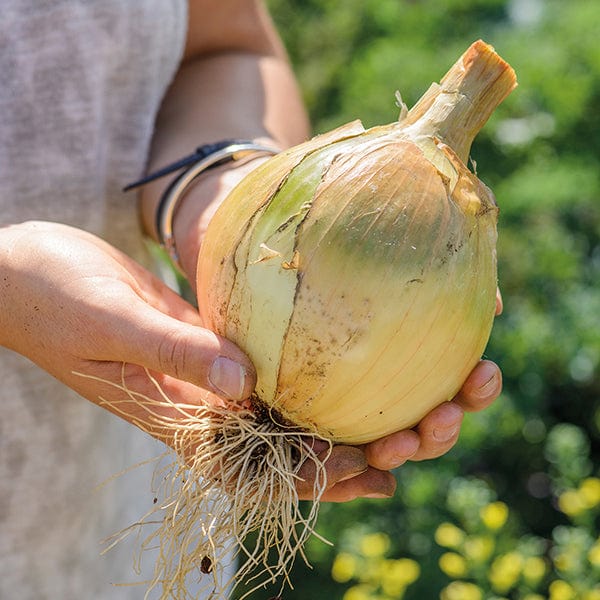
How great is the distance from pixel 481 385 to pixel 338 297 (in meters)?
0.20

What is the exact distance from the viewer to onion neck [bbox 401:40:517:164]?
1.00m

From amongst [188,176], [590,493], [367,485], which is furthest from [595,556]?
[188,176]

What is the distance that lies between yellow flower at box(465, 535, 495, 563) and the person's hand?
74 centimetres

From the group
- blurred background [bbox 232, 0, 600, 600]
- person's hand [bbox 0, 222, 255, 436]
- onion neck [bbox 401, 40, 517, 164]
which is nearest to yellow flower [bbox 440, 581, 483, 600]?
blurred background [bbox 232, 0, 600, 600]

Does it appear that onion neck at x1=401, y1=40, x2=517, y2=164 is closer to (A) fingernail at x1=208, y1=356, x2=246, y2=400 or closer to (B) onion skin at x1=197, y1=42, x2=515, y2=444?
(B) onion skin at x1=197, y1=42, x2=515, y2=444

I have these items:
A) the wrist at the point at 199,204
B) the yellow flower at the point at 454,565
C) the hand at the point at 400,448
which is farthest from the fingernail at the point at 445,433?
the yellow flower at the point at 454,565

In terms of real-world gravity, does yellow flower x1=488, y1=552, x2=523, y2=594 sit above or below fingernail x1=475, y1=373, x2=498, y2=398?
below

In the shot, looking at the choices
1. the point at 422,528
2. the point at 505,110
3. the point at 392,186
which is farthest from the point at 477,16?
the point at 392,186

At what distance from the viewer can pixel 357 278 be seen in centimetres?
89

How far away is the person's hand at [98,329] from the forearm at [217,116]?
169mm

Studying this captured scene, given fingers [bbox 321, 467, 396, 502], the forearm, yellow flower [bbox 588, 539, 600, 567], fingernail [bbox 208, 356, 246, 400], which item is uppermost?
fingernail [bbox 208, 356, 246, 400]

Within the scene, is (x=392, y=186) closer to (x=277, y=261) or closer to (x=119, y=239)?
(x=277, y=261)

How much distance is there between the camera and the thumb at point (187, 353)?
2.97 feet

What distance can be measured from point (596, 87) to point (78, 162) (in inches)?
81.2
